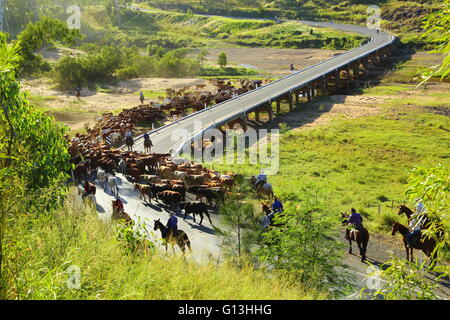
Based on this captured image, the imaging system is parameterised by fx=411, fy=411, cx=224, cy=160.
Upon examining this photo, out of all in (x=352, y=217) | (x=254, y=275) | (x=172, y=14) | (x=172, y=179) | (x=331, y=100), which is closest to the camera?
(x=254, y=275)

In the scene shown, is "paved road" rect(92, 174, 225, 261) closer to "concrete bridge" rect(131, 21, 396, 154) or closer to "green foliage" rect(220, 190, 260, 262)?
"green foliage" rect(220, 190, 260, 262)

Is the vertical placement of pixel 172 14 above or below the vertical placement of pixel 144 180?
above

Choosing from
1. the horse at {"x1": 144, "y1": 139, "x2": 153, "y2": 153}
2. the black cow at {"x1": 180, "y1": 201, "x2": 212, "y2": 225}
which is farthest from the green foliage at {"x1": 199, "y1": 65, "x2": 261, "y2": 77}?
the black cow at {"x1": 180, "y1": 201, "x2": 212, "y2": 225}

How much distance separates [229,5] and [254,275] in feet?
554

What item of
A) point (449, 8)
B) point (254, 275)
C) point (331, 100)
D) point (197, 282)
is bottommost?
point (331, 100)

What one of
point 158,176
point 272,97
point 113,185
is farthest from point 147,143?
point 272,97

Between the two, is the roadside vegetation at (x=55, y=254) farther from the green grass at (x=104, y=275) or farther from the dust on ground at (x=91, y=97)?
the dust on ground at (x=91, y=97)

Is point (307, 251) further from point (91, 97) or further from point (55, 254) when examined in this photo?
point (91, 97)

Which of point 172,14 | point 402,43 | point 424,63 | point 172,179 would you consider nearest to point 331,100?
point 424,63

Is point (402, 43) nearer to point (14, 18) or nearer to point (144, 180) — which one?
point (144, 180)

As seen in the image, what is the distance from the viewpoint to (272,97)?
45.0m

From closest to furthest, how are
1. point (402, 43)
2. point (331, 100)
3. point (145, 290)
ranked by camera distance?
point (145, 290)
point (331, 100)
point (402, 43)

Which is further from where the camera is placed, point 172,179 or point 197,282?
point 172,179

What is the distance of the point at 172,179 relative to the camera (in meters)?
24.3
